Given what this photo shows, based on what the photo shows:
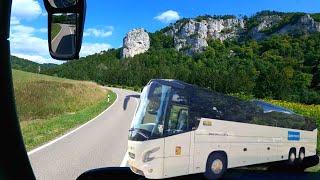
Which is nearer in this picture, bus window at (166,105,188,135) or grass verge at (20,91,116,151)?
grass verge at (20,91,116,151)

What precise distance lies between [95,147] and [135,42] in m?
2.33

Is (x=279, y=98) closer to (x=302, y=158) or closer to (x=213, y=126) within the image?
→ (x=213, y=126)

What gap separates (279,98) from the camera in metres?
1.26

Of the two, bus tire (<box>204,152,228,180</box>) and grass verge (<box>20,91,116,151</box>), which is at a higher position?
grass verge (<box>20,91,116,151</box>)

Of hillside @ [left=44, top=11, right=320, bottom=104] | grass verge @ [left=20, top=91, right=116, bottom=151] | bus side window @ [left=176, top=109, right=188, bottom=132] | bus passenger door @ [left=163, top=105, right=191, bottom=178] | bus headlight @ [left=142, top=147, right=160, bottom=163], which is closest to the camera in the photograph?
hillside @ [left=44, top=11, right=320, bottom=104]

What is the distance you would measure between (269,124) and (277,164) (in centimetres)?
A: 18

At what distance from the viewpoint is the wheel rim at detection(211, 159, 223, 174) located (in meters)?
1.40

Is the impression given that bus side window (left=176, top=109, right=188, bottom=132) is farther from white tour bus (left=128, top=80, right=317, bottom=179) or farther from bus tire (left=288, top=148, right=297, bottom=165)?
bus tire (left=288, top=148, right=297, bottom=165)

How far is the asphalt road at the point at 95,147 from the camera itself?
1.85 meters

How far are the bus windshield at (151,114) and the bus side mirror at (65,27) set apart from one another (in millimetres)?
720

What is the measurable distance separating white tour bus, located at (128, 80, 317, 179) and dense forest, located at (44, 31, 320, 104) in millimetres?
101

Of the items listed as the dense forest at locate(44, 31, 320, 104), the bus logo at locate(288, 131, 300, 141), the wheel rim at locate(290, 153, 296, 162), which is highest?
the dense forest at locate(44, 31, 320, 104)

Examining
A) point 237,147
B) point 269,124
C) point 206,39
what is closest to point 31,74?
point 206,39

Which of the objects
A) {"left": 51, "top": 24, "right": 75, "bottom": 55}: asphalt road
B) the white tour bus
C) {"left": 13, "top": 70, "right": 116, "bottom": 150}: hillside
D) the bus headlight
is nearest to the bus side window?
the white tour bus
